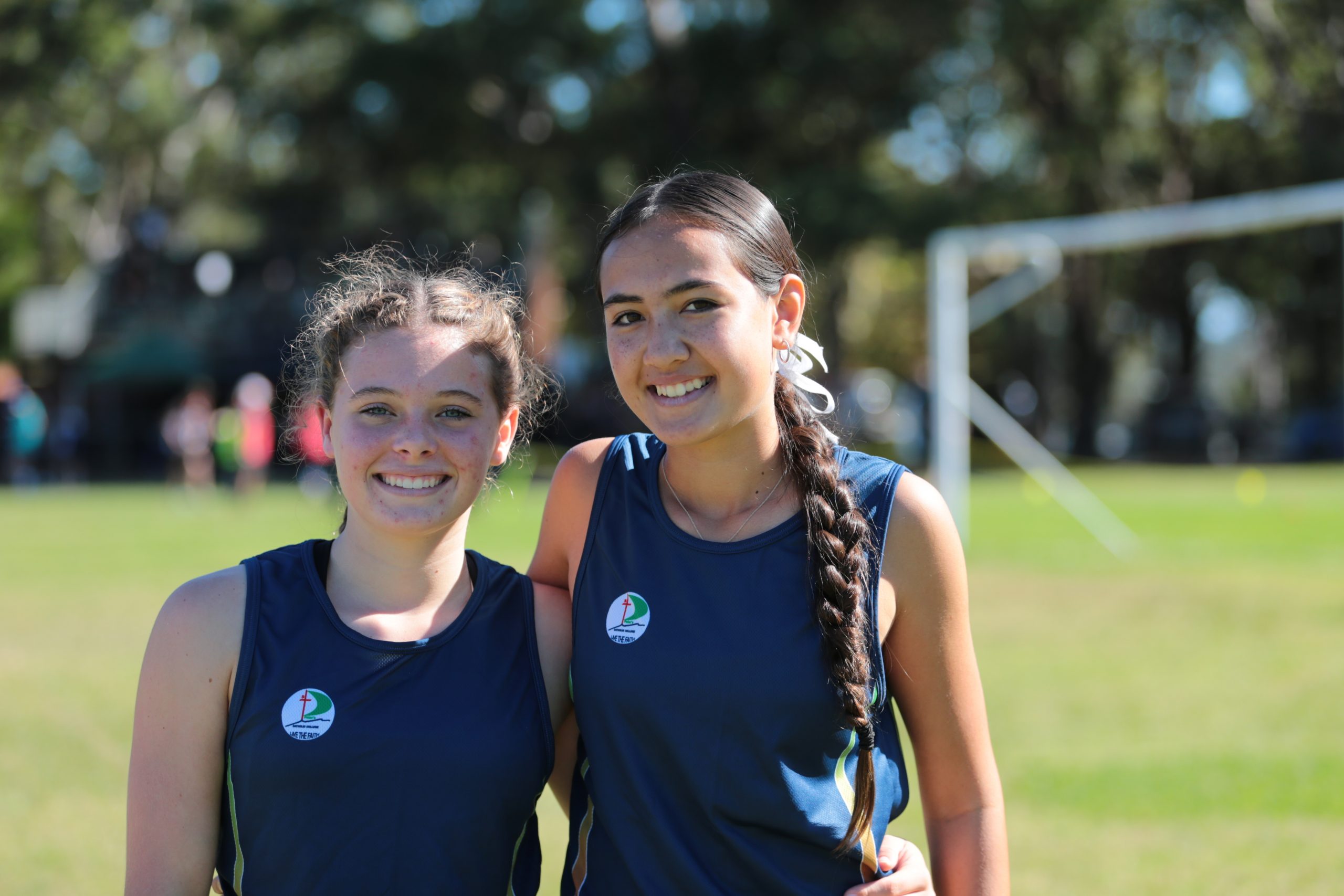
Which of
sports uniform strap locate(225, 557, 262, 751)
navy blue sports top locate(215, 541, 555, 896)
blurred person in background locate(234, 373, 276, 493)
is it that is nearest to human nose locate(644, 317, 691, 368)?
navy blue sports top locate(215, 541, 555, 896)

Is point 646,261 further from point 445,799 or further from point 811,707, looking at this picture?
point 445,799

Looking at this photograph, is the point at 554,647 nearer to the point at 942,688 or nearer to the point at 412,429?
the point at 412,429

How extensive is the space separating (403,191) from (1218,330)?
26.1 m

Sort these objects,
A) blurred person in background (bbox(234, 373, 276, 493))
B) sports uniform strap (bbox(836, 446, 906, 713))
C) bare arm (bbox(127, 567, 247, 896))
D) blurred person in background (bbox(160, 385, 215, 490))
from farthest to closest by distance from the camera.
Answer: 1. blurred person in background (bbox(160, 385, 215, 490))
2. blurred person in background (bbox(234, 373, 276, 493))
3. sports uniform strap (bbox(836, 446, 906, 713))
4. bare arm (bbox(127, 567, 247, 896))

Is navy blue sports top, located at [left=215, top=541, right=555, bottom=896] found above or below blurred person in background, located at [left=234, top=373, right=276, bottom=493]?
below

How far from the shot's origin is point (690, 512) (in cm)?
256

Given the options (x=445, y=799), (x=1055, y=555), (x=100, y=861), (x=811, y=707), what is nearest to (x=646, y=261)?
(x=811, y=707)

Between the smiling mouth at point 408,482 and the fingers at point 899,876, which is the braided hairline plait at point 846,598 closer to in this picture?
the fingers at point 899,876

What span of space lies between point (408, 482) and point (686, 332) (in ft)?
1.94

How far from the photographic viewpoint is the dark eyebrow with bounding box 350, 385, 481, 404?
250 cm

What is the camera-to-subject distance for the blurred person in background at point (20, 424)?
2548 centimetres

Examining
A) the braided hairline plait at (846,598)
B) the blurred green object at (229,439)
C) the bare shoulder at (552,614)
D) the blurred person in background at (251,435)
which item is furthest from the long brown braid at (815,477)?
the blurred green object at (229,439)

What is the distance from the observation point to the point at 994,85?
3039 centimetres

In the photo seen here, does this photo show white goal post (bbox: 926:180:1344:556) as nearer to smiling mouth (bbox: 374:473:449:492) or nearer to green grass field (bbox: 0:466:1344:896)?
green grass field (bbox: 0:466:1344:896)
